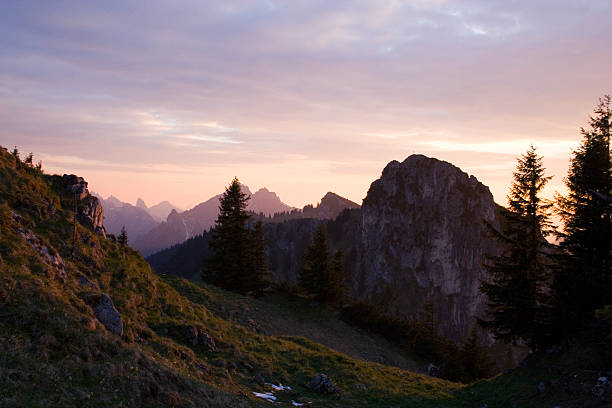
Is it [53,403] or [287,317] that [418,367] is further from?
[53,403]

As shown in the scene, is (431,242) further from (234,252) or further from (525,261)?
(525,261)

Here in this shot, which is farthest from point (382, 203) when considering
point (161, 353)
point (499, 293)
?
point (161, 353)

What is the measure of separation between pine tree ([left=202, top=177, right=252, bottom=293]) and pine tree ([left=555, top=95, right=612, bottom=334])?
109 feet

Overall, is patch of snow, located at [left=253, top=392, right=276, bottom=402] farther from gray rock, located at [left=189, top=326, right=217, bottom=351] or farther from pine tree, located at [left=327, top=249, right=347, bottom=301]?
pine tree, located at [left=327, top=249, right=347, bottom=301]

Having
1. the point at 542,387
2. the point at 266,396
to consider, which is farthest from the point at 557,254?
the point at 266,396

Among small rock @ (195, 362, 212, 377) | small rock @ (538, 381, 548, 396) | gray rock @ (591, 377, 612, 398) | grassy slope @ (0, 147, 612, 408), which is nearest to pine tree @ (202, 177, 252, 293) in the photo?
grassy slope @ (0, 147, 612, 408)

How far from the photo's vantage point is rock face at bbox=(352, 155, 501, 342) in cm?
16950

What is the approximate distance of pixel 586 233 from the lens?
23.2m

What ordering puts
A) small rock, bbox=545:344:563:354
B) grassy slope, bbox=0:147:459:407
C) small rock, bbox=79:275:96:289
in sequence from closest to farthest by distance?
grassy slope, bbox=0:147:459:407
small rock, bbox=79:275:96:289
small rock, bbox=545:344:563:354

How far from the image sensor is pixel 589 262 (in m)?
22.2

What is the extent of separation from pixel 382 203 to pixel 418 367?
157520mm

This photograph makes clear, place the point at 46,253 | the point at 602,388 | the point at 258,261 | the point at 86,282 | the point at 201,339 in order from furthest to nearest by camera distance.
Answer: the point at 258,261 < the point at 201,339 < the point at 86,282 < the point at 46,253 < the point at 602,388

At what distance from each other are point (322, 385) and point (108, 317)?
37.4ft

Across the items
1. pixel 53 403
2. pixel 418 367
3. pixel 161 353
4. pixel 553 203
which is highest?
pixel 553 203
